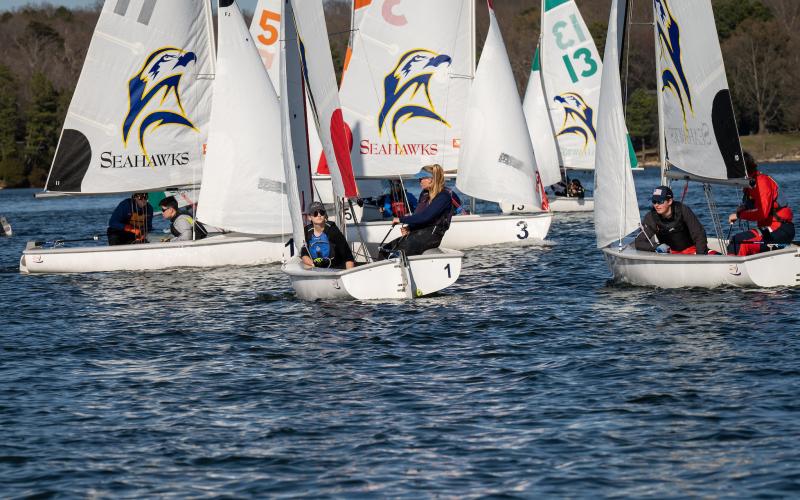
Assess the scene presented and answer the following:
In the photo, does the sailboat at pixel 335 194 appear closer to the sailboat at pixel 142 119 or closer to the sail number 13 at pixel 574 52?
the sailboat at pixel 142 119

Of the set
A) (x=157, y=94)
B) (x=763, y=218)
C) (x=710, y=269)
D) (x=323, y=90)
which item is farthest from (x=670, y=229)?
(x=157, y=94)

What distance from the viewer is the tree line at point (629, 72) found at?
97.3 metres

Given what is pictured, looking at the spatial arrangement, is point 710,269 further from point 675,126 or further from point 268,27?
point 268,27

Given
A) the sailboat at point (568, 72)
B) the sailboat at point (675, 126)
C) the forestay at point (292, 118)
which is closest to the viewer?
the sailboat at point (675, 126)

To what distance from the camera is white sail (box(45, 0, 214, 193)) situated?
2695 cm

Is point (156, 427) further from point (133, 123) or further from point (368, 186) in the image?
point (368, 186)

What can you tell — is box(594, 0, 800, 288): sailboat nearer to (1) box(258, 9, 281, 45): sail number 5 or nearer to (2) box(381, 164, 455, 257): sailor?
(2) box(381, 164, 455, 257): sailor

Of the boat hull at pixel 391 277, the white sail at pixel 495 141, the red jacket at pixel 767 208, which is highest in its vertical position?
the white sail at pixel 495 141

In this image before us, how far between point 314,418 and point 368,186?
20.5m

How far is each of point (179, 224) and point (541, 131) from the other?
56.6 ft

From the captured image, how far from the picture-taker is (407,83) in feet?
99.4

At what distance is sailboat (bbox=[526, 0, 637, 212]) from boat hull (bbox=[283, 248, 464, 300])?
23.8m

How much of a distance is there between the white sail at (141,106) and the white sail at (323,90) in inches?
280

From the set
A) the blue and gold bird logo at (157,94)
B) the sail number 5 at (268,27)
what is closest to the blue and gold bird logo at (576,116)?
the sail number 5 at (268,27)
